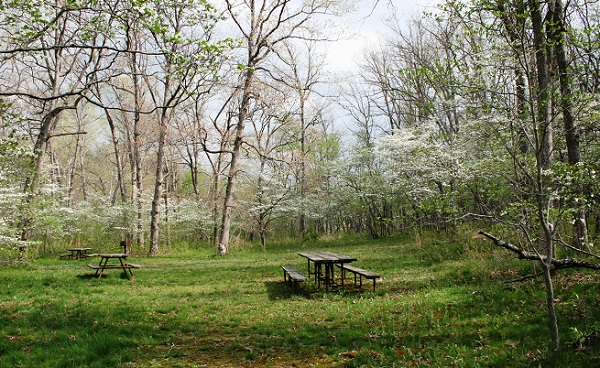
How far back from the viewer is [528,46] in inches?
175

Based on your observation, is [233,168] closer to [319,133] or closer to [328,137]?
[319,133]

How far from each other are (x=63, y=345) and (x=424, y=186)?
15021 millimetres

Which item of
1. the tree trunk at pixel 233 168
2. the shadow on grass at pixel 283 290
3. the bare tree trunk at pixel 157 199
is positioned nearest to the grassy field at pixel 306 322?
the shadow on grass at pixel 283 290

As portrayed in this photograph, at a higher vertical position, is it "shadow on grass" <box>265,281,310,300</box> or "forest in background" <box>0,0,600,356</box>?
"forest in background" <box>0,0,600,356</box>

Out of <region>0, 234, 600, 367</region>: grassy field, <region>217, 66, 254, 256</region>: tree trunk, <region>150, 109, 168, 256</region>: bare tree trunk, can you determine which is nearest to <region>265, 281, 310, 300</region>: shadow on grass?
<region>0, 234, 600, 367</region>: grassy field

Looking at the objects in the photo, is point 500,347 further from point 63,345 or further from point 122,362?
point 63,345

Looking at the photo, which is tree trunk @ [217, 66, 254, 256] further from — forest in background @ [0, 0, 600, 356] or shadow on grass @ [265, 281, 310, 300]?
shadow on grass @ [265, 281, 310, 300]

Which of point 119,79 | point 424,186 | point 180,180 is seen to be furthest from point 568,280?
point 180,180

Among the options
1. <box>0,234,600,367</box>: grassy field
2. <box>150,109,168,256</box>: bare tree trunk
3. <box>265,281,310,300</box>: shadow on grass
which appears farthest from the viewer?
<box>150,109,168,256</box>: bare tree trunk

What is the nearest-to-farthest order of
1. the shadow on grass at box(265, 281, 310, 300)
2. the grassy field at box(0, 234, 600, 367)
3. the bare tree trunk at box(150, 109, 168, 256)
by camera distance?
1. the grassy field at box(0, 234, 600, 367)
2. the shadow on grass at box(265, 281, 310, 300)
3. the bare tree trunk at box(150, 109, 168, 256)

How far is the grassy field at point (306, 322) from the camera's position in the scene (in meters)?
3.90

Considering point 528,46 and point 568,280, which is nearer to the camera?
point 528,46

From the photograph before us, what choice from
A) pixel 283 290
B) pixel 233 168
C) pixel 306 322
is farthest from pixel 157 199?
pixel 306 322

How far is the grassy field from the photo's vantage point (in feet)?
12.8
